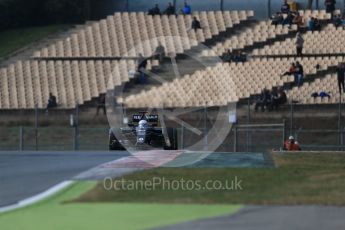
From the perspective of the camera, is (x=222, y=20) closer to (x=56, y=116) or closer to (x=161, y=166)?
(x=56, y=116)

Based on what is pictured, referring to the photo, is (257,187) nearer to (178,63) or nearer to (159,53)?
(178,63)

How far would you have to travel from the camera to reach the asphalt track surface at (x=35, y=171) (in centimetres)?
1631

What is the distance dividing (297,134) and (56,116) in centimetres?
950

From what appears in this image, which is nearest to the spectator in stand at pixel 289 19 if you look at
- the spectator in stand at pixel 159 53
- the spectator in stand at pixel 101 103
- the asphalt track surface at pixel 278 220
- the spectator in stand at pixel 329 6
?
the spectator in stand at pixel 329 6

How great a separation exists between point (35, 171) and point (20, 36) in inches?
1251

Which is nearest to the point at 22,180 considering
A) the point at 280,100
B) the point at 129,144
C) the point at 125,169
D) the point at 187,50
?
the point at 125,169

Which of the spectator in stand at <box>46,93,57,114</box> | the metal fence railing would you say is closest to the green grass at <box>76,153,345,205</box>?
the metal fence railing

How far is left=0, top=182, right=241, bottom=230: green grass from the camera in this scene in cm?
1342

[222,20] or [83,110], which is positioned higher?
[222,20]

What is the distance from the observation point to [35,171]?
19.0 metres

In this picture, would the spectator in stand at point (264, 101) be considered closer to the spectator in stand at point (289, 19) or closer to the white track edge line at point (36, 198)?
the spectator in stand at point (289, 19)

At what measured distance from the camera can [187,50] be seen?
4509cm

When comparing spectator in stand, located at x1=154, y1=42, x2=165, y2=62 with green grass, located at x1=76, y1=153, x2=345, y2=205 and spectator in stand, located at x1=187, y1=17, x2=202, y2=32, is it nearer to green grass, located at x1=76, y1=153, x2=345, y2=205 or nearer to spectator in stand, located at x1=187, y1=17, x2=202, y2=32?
spectator in stand, located at x1=187, y1=17, x2=202, y2=32

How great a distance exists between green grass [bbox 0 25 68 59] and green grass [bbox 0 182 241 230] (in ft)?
108
